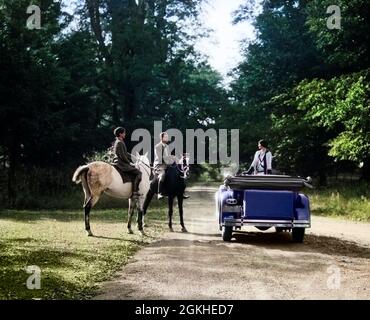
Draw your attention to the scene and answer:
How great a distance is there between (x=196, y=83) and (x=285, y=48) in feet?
23.2

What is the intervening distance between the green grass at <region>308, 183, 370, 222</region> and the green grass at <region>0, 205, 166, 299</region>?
7704 millimetres

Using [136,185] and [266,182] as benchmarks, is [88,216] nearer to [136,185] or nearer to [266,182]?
[136,185]

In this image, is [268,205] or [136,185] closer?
[268,205]

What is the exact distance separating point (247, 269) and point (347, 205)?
43.6ft

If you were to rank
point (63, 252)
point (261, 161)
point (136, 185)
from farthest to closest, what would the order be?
point (261, 161) → point (136, 185) → point (63, 252)

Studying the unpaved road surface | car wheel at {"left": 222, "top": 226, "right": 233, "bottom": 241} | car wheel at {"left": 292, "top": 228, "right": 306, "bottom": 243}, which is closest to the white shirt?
the unpaved road surface

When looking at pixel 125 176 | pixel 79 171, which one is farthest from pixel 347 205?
pixel 79 171

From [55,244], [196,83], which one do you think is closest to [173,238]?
[55,244]

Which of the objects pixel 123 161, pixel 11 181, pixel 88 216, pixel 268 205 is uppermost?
pixel 123 161

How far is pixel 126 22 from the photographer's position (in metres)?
33.7

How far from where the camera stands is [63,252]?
10516 mm

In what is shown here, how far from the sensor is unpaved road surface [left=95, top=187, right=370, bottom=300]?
7285 mm

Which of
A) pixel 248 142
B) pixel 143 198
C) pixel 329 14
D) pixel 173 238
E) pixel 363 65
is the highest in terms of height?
pixel 329 14
